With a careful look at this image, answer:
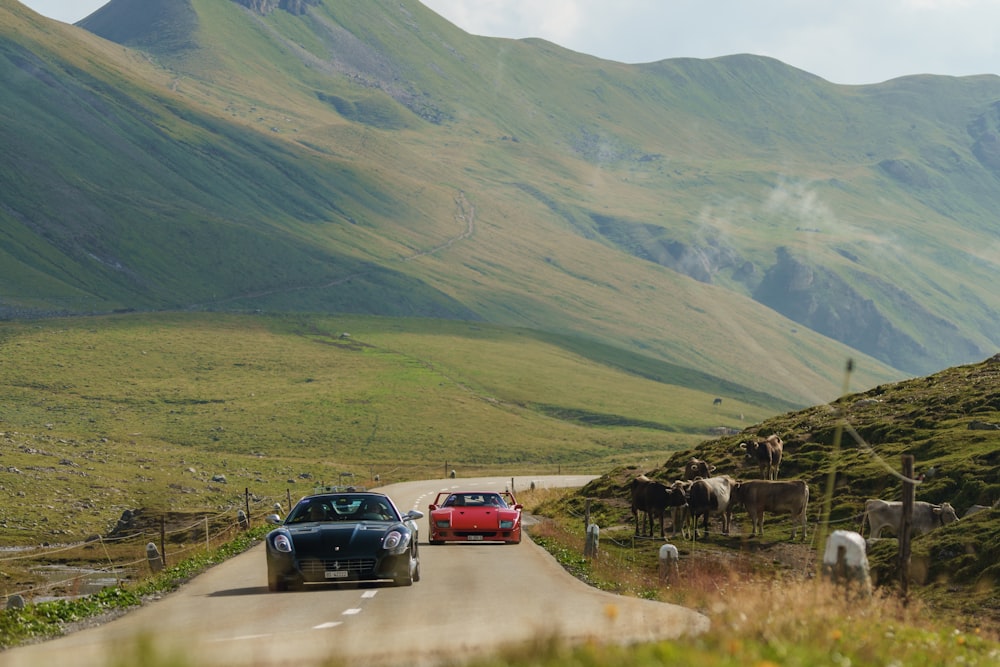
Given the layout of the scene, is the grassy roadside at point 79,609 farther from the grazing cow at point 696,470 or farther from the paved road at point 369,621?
the grazing cow at point 696,470

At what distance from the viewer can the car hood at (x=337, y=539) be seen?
81.4 feet

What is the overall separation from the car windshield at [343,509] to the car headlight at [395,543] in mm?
1358

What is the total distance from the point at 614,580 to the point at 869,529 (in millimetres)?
12684

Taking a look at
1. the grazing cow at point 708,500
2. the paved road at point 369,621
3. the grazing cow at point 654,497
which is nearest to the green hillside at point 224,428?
the grazing cow at point 654,497

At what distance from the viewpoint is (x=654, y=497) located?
43812 millimetres

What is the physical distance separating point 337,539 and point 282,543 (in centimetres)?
109

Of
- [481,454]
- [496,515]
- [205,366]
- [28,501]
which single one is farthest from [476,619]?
[205,366]

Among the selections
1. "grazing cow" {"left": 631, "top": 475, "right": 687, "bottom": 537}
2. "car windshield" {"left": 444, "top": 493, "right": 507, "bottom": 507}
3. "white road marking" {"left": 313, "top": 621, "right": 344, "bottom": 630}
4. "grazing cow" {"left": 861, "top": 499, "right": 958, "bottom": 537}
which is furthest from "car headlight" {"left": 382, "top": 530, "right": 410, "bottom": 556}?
"grazing cow" {"left": 631, "top": 475, "right": 687, "bottom": 537}

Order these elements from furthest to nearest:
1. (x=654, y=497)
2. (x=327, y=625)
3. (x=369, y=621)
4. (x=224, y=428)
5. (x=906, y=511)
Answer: (x=224, y=428)
(x=654, y=497)
(x=906, y=511)
(x=369, y=621)
(x=327, y=625)

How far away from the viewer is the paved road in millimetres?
13312

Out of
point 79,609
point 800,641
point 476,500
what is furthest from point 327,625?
point 476,500

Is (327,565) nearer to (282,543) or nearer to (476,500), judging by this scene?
(282,543)

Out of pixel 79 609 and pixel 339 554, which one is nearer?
pixel 79 609

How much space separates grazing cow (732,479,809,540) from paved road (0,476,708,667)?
11.6 metres
